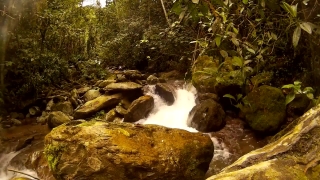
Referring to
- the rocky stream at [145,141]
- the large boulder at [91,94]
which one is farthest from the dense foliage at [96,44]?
→ the large boulder at [91,94]

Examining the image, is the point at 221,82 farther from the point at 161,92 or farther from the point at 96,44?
the point at 96,44

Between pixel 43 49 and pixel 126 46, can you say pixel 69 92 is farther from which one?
pixel 126 46

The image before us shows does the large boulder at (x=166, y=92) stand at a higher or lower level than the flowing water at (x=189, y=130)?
higher

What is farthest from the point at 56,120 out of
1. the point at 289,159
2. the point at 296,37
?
the point at 289,159

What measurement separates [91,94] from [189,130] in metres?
3.93

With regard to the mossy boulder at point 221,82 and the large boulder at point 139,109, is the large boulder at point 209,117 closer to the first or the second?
the mossy boulder at point 221,82

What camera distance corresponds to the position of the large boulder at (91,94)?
8.77 metres

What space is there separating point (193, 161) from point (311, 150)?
2958 mm

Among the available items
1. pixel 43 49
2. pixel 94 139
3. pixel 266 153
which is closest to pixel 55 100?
pixel 43 49

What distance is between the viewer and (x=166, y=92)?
27.5 ft

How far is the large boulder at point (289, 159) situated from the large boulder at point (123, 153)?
2.56 meters

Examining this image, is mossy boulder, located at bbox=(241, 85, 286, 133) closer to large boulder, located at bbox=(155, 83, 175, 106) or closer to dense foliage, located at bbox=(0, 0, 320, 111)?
dense foliage, located at bbox=(0, 0, 320, 111)

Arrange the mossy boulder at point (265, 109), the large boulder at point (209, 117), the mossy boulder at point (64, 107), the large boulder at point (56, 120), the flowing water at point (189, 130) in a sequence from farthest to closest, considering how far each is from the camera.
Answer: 1. the mossy boulder at point (64, 107)
2. the large boulder at point (56, 120)
3. the large boulder at point (209, 117)
4. the mossy boulder at point (265, 109)
5. the flowing water at point (189, 130)

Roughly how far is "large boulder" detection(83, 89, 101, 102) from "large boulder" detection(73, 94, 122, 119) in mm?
550
